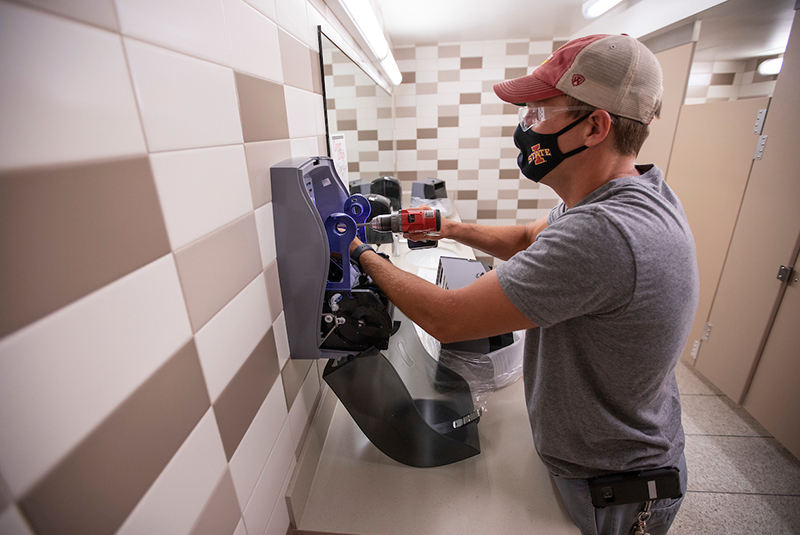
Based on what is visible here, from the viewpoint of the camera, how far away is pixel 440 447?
3.26 feet

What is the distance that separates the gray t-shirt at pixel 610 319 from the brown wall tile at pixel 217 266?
56cm

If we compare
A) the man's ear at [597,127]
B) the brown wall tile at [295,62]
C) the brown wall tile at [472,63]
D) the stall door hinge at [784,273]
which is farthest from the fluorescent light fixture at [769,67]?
the brown wall tile at [295,62]

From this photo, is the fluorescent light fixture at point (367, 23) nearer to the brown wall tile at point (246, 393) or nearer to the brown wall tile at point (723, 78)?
the brown wall tile at point (246, 393)

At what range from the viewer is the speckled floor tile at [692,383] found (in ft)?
7.78

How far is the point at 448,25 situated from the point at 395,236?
1668 mm

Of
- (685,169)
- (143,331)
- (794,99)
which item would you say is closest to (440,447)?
(143,331)

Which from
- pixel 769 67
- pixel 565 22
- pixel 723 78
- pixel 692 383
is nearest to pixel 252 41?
pixel 565 22

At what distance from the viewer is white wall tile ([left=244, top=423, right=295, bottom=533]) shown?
2.42ft

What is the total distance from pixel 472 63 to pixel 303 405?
3.25 m

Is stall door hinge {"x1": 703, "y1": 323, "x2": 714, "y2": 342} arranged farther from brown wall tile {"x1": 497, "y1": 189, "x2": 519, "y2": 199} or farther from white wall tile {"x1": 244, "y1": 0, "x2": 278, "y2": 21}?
white wall tile {"x1": 244, "y1": 0, "x2": 278, "y2": 21}

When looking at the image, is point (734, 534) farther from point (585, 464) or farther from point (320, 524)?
point (320, 524)

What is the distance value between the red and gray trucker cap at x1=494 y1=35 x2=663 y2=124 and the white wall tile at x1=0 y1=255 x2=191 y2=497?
97 centimetres

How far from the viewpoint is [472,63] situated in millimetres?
3199

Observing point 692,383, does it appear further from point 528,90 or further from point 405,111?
point 405,111
